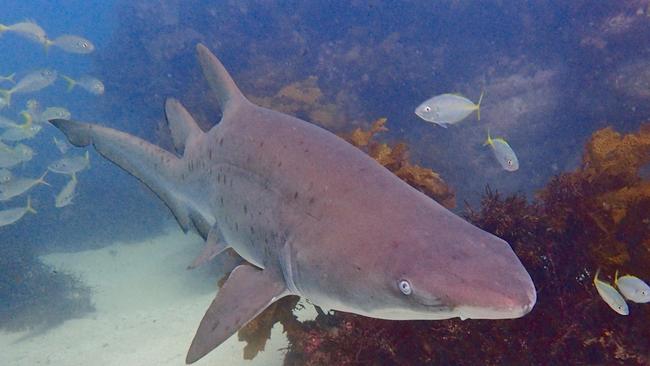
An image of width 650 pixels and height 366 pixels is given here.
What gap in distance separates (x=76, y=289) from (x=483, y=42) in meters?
19.7

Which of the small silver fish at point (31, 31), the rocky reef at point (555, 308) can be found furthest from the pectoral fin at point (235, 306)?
the small silver fish at point (31, 31)

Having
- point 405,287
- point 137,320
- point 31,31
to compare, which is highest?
point 405,287

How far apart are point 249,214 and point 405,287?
1490mm

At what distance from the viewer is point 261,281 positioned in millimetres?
2758

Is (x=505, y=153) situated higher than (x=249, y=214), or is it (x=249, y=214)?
(x=249, y=214)

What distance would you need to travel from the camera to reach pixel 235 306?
2586 mm

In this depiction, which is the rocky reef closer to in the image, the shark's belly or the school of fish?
the shark's belly

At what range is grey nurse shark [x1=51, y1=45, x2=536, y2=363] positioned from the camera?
1.86 meters

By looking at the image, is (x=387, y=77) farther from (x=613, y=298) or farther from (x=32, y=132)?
(x=613, y=298)

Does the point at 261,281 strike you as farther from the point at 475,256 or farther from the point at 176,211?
the point at 176,211

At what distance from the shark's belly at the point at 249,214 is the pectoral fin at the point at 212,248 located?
136mm

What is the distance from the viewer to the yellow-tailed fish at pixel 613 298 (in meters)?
3.04

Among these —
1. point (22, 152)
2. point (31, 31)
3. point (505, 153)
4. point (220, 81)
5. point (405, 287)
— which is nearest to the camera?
point (405, 287)

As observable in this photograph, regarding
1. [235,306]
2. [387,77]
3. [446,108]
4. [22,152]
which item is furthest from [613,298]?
[387,77]
